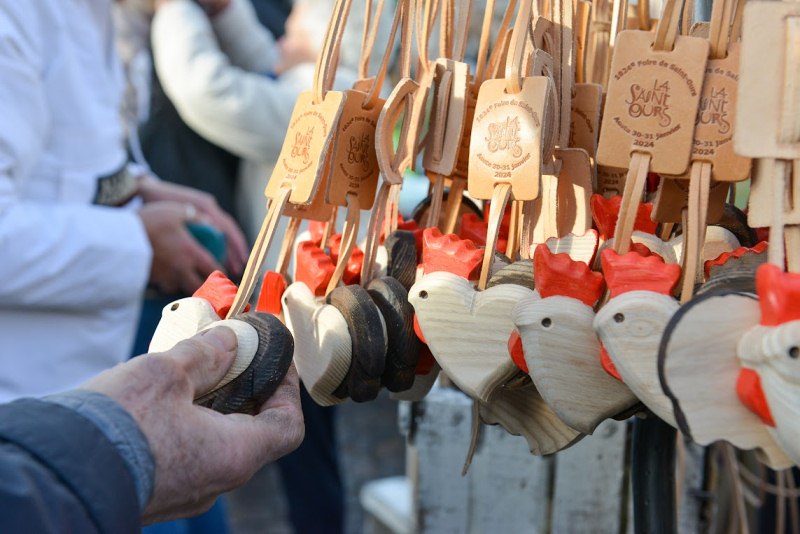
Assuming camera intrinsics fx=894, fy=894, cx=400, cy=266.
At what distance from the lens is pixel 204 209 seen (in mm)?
1444

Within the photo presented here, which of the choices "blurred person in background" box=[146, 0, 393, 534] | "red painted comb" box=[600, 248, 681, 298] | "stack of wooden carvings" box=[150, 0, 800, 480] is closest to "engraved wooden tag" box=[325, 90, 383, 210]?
"stack of wooden carvings" box=[150, 0, 800, 480]

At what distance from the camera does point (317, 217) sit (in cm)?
69

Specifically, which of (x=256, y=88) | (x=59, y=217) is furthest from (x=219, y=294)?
(x=256, y=88)

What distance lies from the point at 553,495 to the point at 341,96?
0.67m

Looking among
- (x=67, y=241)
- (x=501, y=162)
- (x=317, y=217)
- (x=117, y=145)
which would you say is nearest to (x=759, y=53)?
(x=501, y=162)

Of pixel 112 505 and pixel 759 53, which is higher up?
pixel 759 53

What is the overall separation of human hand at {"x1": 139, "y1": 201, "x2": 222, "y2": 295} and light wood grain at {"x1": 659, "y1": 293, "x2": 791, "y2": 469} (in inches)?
36.8

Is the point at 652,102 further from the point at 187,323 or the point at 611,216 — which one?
the point at 187,323

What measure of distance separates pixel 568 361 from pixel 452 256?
0.11m

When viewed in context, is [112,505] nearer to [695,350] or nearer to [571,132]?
[695,350]

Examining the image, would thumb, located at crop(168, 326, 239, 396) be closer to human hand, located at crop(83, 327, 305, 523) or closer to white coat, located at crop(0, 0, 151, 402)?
human hand, located at crop(83, 327, 305, 523)

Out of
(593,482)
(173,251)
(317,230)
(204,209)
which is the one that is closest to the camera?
(317,230)

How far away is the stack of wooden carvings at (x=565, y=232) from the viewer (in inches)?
17.7

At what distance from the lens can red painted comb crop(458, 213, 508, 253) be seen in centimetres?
68
